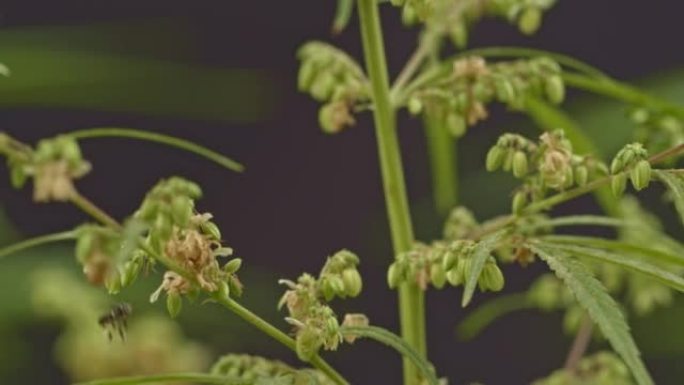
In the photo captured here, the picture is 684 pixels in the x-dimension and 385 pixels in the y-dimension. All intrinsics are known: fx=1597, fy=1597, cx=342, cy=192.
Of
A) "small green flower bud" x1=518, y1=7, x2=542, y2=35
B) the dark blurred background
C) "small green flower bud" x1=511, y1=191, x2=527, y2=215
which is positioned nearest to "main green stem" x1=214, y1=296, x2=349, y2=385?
"small green flower bud" x1=511, y1=191, x2=527, y2=215

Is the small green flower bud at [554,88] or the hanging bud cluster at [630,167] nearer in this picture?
the hanging bud cluster at [630,167]

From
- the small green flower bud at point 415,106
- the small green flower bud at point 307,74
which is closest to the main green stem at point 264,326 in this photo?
the small green flower bud at point 415,106

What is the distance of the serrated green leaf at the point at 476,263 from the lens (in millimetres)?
1139

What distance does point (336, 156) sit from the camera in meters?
5.43

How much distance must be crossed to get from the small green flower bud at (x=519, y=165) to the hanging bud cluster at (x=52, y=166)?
440mm

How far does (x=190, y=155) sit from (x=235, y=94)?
122 centimetres

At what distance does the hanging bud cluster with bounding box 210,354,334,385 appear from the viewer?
1213mm

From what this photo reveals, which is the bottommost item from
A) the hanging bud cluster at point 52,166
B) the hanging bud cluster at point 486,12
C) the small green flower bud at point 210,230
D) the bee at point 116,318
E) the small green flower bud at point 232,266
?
the bee at point 116,318

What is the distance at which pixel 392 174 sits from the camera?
1.46 metres

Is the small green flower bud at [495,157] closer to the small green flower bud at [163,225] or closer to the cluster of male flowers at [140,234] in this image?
the cluster of male flowers at [140,234]

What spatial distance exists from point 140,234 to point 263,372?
0.24 meters

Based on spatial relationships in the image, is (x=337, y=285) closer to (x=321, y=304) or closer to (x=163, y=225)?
(x=321, y=304)

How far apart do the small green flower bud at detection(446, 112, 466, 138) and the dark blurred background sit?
2.58 metres

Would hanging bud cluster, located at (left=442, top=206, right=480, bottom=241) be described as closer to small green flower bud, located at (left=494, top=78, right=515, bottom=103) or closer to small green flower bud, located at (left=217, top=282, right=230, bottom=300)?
small green flower bud, located at (left=494, top=78, right=515, bottom=103)
